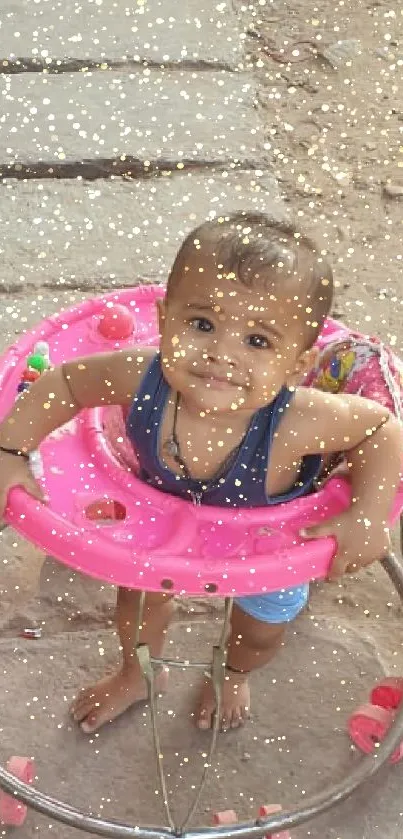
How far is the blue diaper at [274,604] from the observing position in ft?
4.31

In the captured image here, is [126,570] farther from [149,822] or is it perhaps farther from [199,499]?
[149,822]

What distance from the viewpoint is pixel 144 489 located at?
115 centimetres

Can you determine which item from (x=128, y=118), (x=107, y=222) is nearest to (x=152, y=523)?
(x=107, y=222)

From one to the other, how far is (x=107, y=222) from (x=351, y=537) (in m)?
1.24

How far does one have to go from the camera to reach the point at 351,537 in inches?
43.1

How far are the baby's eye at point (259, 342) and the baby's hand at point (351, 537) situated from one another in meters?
0.17

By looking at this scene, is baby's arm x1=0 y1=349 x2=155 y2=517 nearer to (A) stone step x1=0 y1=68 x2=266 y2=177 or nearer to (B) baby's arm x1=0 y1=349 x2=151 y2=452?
(B) baby's arm x1=0 y1=349 x2=151 y2=452

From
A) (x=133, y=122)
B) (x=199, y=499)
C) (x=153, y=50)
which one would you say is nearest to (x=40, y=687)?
(x=199, y=499)

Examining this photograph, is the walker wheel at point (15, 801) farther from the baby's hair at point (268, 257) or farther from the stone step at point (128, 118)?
the stone step at point (128, 118)

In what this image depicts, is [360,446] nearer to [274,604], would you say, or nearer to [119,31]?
[274,604]

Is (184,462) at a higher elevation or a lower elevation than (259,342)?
lower

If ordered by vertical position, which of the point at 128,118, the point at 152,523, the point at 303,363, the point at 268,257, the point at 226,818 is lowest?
the point at 226,818

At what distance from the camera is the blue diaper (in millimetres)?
1312

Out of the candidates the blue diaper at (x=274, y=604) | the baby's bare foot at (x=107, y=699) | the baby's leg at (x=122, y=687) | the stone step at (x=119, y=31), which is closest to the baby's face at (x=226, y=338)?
the blue diaper at (x=274, y=604)
